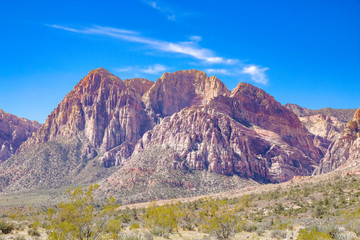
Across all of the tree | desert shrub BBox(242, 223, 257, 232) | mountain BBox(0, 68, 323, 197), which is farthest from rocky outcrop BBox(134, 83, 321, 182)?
the tree

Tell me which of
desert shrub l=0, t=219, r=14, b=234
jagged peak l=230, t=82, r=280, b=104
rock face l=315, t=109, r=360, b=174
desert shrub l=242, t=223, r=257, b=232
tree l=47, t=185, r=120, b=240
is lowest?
desert shrub l=242, t=223, r=257, b=232

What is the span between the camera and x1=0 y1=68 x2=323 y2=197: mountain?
4872 inches

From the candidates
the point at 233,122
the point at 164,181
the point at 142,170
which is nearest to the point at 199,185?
the point at 164,181

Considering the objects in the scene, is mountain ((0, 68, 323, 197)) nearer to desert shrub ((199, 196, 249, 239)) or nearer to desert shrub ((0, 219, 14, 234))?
desert shrub ((0, 219, 14, 234))

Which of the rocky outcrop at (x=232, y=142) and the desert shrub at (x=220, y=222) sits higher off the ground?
the rocky outcrop at (x=232, y=142)

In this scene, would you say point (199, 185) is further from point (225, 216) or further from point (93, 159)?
point (225, 216)

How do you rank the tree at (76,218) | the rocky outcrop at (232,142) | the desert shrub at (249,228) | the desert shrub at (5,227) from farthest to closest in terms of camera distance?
the rocky outcrop at (232,142) < the desert shrub at (249,228) < the desert shrub at (5,227) < the tree at (76,218)

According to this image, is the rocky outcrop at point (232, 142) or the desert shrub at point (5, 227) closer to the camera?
the desert shrub at point (5, 227)

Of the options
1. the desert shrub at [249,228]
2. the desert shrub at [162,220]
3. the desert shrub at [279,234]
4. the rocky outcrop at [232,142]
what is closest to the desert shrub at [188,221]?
the desert shrub at [162,220]

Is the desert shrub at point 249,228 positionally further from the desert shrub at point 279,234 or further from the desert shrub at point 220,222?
the desert shrub at point 220,222

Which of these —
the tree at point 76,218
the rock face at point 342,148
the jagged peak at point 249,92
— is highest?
the jagged peak at point 249,92

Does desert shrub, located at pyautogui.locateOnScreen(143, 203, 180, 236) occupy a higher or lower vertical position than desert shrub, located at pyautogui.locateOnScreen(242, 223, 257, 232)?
higher

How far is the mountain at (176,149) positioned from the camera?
12375cm

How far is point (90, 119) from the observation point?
19650 centimetres
